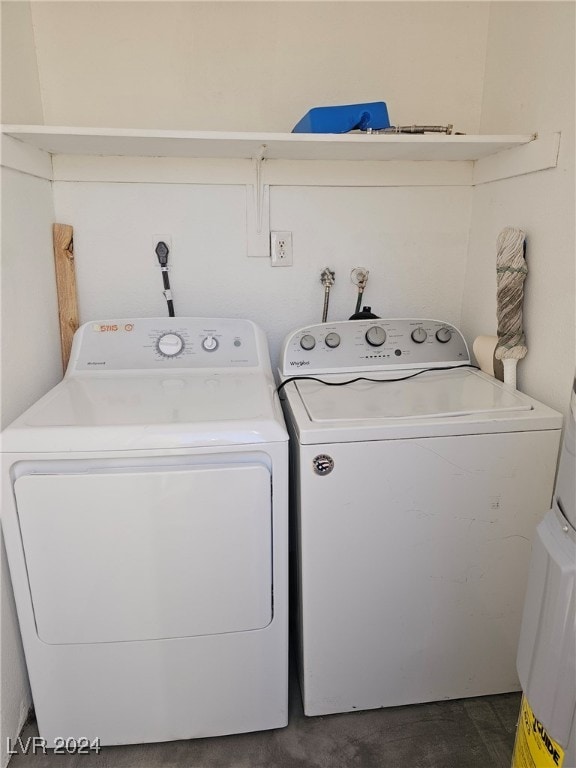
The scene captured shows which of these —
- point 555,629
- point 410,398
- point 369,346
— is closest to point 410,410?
point 410,398

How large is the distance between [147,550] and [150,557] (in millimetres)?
20

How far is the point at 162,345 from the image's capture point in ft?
5.49

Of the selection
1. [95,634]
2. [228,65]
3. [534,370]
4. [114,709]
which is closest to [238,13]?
[228,65]

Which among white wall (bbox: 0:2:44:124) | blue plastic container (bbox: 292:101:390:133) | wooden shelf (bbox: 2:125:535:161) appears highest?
white wall (bbox: 0:2:44:124)

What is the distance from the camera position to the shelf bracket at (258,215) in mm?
1778

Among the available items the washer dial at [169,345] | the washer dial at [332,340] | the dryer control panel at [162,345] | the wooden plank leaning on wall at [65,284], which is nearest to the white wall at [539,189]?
the washer dial at [332,340]

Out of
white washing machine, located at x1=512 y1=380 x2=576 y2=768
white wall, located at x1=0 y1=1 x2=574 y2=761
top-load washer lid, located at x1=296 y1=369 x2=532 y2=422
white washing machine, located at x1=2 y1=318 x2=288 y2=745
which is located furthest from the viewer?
white wall, located at x1=0 y1=1 x2=574 y2=761

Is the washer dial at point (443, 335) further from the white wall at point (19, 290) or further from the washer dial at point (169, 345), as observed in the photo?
the white wall at point (19, 290)

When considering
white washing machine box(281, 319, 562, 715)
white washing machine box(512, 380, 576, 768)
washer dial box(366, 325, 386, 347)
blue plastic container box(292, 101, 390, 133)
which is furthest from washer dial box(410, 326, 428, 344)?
white washing machine box(512, 380, 576, 768)

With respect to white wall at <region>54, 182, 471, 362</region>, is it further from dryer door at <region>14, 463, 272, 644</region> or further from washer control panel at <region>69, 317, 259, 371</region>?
dryer door at <region>14, 463, 272, 644</region>

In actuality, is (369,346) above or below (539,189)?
below

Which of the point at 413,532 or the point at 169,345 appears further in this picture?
the point at 169,345

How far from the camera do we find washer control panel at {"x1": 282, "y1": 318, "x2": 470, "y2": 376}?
68.0 inches

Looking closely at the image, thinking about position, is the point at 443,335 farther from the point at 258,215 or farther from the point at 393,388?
the point at 258,215
